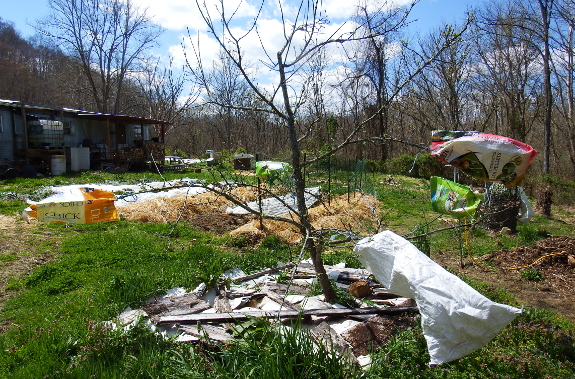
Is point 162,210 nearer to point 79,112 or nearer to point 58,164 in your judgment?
point 58,164

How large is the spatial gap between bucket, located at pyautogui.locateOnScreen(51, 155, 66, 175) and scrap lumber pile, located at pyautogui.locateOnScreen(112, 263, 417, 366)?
13.2 metres

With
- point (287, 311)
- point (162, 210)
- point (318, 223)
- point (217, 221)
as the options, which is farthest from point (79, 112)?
point (287, 311)

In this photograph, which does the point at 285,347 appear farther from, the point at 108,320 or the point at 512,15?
the point at 512,15

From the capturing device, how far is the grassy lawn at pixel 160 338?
8.95 ft

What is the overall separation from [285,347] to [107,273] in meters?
3.40

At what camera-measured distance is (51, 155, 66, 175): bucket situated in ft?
49.0

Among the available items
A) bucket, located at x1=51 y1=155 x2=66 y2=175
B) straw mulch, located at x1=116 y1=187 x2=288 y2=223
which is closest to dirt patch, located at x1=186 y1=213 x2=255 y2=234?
straw mulch, located at x1=116 y1=187 x2=288 y2=223

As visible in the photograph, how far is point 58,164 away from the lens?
49.3 feet

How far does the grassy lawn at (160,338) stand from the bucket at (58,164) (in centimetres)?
997

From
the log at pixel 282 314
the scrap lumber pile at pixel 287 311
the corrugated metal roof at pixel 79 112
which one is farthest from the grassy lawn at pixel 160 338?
the corrugated metal roof at pixel 79 112

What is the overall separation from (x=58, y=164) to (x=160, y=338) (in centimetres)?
1435

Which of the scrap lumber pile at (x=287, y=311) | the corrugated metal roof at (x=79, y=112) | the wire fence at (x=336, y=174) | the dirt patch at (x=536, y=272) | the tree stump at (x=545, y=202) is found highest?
the corrugated metal roof at (x=79, y=112)

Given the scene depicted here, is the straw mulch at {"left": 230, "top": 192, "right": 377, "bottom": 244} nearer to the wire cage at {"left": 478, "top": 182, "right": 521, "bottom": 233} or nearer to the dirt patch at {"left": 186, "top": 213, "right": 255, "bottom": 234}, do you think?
the dirt patch at {"left": 186, "top": 213, "right": 255, "bottom": 234}

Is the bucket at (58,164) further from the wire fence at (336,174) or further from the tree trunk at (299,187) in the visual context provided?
the tree trunk at (299,187)
